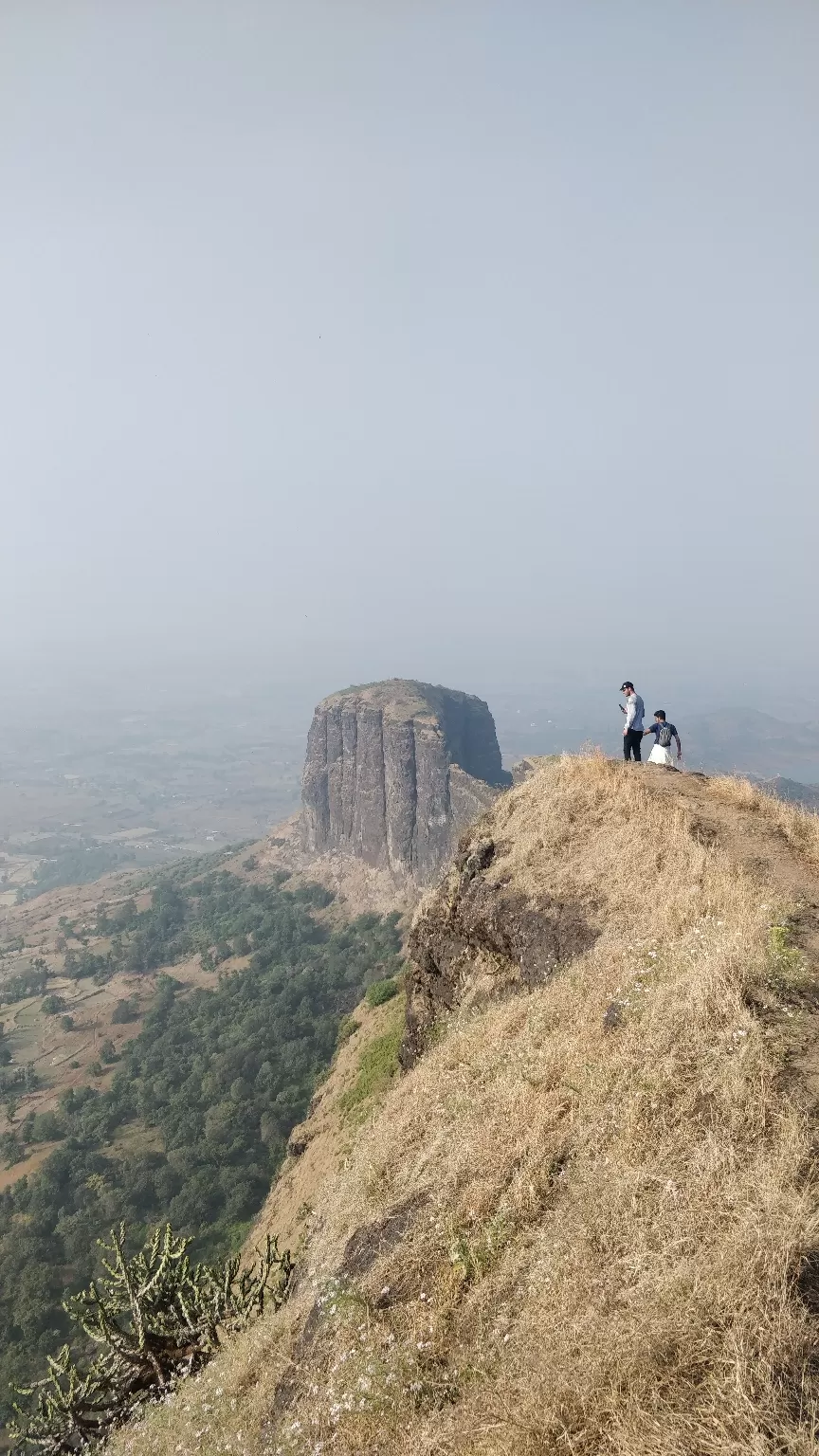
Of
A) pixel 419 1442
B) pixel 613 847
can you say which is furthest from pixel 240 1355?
pixel 613 847

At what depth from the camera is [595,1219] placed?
14.7 feet

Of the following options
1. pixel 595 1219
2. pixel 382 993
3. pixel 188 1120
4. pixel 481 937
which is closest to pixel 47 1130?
pixel 188 1120

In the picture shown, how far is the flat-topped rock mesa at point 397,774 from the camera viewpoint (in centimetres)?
7612

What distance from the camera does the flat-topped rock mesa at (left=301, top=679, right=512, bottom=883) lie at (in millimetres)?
76125

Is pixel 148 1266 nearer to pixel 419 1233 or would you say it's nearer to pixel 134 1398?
pixel 134 1398

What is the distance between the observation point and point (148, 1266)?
930 cm

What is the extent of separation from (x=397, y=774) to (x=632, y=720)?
222ft

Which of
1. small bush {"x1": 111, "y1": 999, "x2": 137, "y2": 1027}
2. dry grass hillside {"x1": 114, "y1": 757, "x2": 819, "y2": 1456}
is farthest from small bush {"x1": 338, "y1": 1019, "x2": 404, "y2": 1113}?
small bush {"x1": 111, "y1": 999, "x2": 137, "y2": 1027}

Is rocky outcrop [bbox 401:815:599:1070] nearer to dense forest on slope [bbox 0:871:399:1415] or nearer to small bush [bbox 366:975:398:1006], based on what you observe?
small bush [bbox 366:975:398:1006]

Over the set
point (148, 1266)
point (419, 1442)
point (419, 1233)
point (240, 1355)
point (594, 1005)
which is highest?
point (594, 1005)

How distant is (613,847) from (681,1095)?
5059 millimetres

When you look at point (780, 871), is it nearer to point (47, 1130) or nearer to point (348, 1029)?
point (348, 1029)

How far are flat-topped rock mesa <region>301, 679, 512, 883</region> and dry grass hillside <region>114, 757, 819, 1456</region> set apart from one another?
201ft

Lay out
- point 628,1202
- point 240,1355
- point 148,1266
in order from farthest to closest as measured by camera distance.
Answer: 1. point 148,1266
2. point 240,1355
3. point 628,1202
